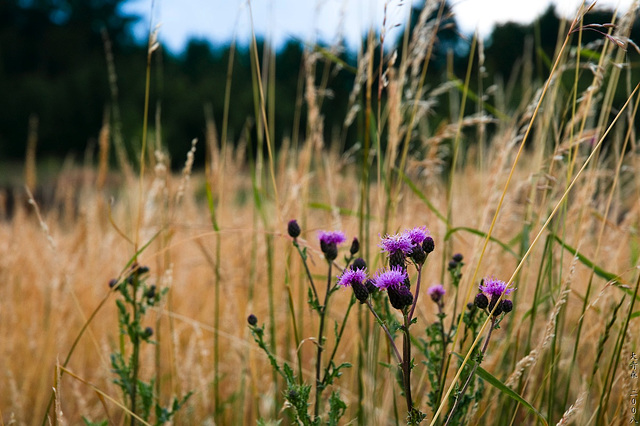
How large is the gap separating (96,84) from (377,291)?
1515cm

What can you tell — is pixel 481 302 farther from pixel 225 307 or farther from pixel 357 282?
pixel 225 307

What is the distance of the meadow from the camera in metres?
0.74

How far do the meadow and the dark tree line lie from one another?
8951 millimetres

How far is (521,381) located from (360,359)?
279 millimetres

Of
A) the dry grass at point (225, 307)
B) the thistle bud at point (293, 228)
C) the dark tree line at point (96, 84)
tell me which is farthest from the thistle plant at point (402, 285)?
the dark tree line at point (96, 84)

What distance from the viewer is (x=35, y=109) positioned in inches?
538

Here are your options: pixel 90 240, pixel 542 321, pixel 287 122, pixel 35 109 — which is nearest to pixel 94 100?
pixel 35 109

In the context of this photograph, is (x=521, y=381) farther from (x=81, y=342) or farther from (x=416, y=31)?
(x=81, y=342)

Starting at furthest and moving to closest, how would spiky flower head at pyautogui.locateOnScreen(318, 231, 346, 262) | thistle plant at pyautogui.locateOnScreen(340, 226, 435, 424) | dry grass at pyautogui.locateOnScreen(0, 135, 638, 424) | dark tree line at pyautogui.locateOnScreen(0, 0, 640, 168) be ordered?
dark tree line at pyautogui.locateOnScreen(0, 0, 640, 168) < dry grass at pyautogui.locateOnScreen(0, 135, 638, 424) < spiky flower head at pyautogui.locateOnScreen(318, 231, 346, 262) < thistle plant at pyautogui.locateOnScreen(340, 226, 435, 424)

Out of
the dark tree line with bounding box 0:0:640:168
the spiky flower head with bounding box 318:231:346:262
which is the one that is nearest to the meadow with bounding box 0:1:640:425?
the spiky flower head with bounding box 318:231:346:262

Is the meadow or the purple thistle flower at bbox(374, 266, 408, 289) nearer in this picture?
the purple thistle flower at bbox(374, 266, 408, 289)

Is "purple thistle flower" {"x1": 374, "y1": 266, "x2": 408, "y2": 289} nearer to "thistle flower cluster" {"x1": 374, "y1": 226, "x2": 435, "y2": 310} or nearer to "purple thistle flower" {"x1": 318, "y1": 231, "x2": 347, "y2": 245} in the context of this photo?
"thistle flower cluster" {"x1": 374, "y1": 226, "x2": 435, "y2": 310}

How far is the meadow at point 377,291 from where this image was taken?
74cm

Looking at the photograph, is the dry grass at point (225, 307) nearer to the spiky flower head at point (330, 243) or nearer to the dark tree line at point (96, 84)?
the spiky flower head at point (330, 243)
